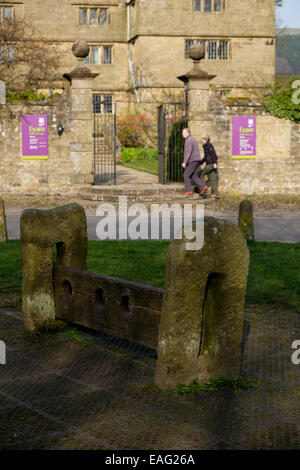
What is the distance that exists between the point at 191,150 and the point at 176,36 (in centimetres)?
2045

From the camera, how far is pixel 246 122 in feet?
64.0

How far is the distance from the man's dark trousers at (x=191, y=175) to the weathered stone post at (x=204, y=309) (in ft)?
43.6

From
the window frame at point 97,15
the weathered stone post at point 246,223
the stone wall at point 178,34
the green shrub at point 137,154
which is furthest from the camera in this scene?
the window frame at point 97,15

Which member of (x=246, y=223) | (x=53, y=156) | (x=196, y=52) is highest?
(x=196, y=52)

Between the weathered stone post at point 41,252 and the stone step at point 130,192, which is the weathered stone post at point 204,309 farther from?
the stone step at point 130,192

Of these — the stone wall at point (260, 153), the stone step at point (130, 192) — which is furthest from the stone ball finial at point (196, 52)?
the stone step at point (130, 192)

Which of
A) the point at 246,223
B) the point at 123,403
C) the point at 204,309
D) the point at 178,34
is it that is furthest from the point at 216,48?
the point at 123,403

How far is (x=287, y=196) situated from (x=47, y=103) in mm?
7321

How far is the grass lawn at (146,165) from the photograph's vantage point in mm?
27000

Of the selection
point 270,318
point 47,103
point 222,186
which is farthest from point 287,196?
point 270,318

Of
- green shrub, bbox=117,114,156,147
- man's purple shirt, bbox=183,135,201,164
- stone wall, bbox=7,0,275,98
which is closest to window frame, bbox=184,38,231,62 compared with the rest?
stone wall, bbox=7,0,275,98

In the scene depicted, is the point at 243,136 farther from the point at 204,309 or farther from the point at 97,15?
the point at 97,15

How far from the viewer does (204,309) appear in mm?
5223
